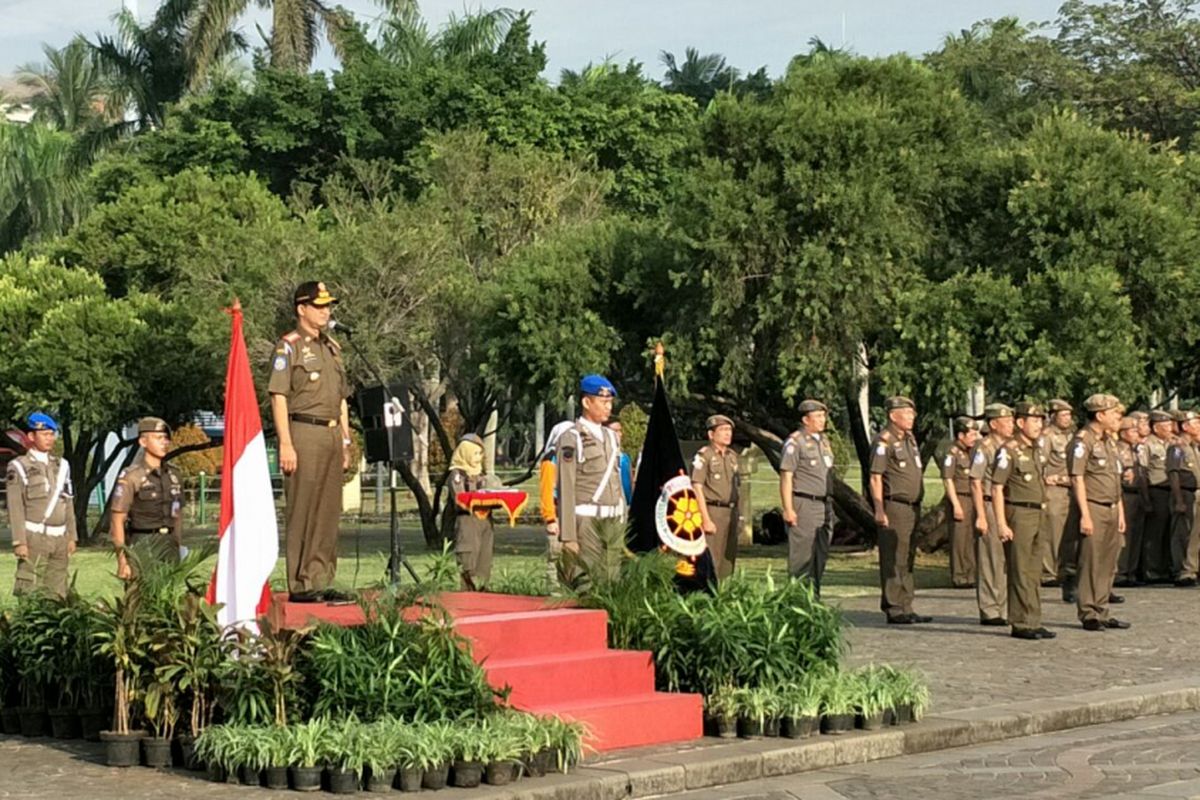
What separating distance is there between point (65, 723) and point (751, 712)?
13.2 feet

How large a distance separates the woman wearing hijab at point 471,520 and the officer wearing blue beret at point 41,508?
5.55 metres

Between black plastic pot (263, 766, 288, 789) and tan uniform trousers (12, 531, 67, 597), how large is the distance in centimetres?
661

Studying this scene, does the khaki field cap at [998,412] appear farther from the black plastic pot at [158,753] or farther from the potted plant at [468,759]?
the black plastic pot at [158,753]

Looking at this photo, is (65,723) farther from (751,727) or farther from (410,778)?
(751,727)

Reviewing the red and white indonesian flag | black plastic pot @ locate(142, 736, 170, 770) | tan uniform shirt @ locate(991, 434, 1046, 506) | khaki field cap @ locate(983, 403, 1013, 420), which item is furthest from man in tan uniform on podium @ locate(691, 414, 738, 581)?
black plastic pot @ locate(142, 736, 170, 770)

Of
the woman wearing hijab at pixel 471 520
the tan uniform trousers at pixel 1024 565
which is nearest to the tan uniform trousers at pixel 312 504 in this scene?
the tan uniform trousers at pixel 1024 565

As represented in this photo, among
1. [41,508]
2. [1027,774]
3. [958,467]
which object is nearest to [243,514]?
[1027,774]

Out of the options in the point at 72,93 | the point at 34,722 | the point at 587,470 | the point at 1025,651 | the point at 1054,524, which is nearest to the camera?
the point at 34,722

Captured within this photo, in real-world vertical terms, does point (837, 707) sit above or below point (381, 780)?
above

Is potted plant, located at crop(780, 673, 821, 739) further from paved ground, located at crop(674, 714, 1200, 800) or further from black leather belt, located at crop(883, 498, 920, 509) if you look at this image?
black leather belt, located at crop(883, 498, 920, 509)

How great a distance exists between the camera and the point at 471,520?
2203cm

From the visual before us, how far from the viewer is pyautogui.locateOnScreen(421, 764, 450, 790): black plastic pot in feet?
31.1

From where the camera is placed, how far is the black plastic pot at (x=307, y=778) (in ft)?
31.1

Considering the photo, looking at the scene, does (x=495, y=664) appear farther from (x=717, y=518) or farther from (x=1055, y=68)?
(x=1055, y=68)
